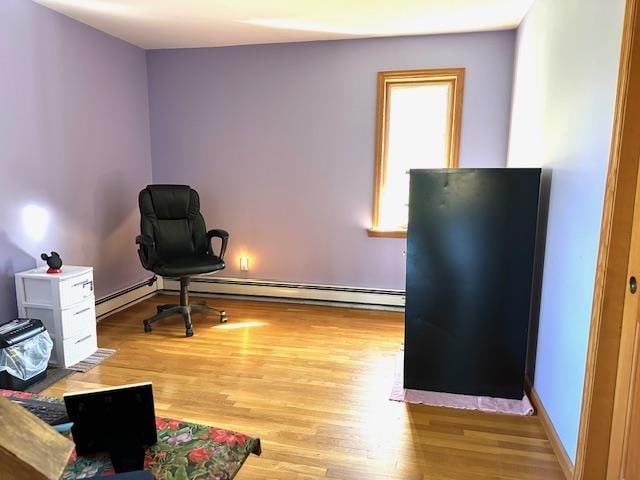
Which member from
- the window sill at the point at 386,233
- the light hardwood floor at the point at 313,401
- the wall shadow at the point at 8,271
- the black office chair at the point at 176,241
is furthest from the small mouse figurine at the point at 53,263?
the window sill at the point at 386,233

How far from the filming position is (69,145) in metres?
3.14

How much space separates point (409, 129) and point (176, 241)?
221cm

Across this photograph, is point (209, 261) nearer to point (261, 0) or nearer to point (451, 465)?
point (261, 0)

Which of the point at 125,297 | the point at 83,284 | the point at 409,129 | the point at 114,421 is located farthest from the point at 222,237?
the point at 114,421

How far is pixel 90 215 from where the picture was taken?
3.40 metres

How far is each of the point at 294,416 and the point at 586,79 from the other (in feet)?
6.66

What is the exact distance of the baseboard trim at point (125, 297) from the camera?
355 centimetres

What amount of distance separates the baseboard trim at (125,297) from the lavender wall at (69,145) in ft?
0.27

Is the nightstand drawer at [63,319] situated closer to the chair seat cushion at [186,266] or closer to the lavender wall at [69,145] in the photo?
the lavender wall at [69,145]

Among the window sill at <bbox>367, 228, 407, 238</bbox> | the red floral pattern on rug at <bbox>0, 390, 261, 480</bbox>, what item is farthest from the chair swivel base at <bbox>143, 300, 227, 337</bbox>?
the red floral pattern on rug at <bbox>0, 390, 261, 480</bbox>

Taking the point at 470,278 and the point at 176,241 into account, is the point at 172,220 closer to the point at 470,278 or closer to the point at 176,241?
the point at 176,241

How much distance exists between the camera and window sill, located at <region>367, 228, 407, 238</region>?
12.2 ft

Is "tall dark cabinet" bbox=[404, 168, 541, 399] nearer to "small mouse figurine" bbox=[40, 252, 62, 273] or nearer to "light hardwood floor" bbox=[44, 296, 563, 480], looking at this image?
"light hardwood floor" bbox=[44, 296, 563, 480]

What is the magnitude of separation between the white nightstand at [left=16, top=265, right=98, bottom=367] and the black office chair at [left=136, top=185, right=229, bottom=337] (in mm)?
558
